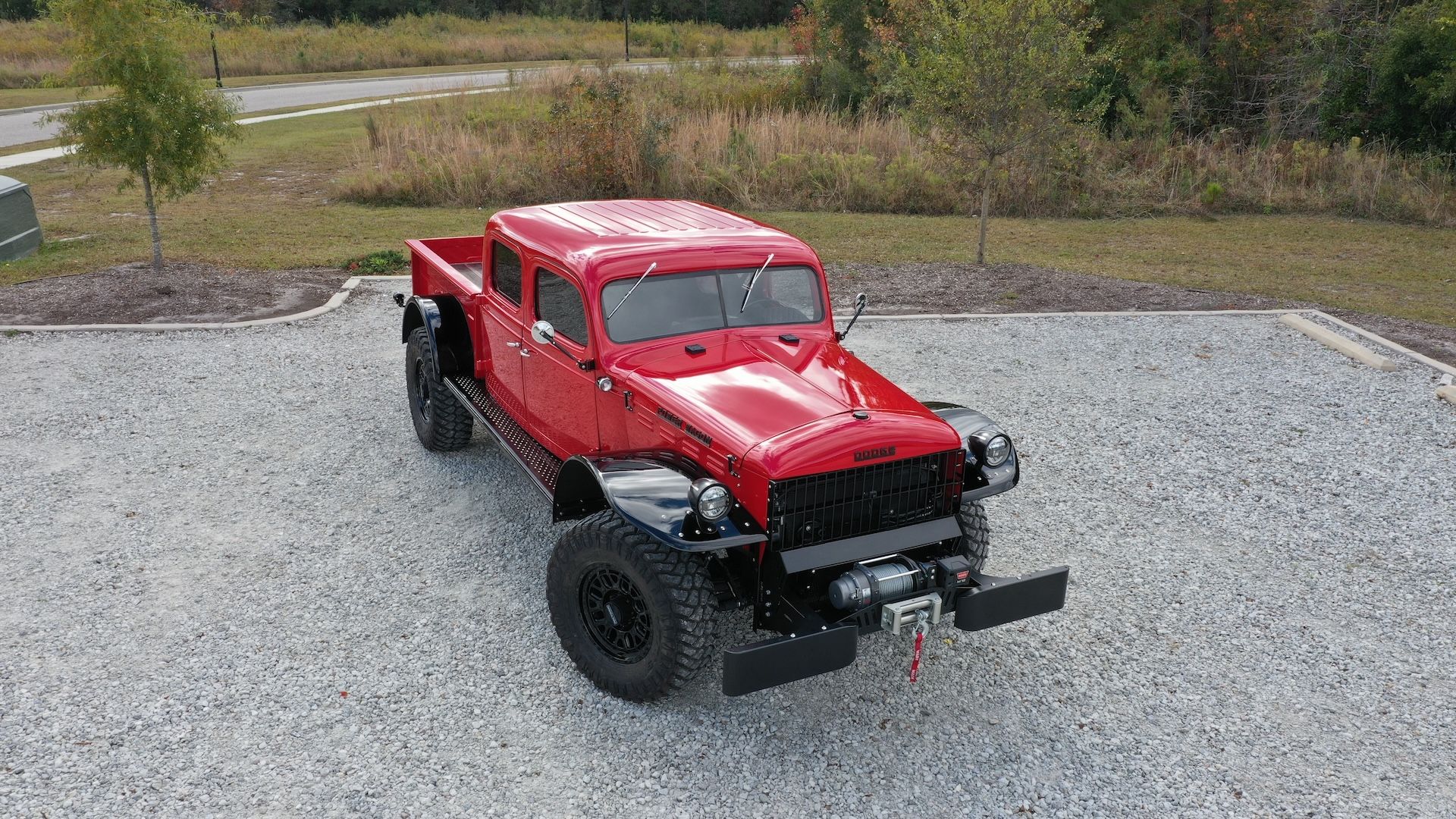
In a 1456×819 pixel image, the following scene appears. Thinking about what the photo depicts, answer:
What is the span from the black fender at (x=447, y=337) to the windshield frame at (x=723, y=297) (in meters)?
2.11

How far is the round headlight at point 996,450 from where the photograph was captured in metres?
4.93

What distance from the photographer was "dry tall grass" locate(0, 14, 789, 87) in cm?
3428

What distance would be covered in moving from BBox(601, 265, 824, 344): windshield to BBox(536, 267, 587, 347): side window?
0.20 m

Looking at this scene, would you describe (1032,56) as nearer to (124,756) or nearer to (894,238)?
(894,238)

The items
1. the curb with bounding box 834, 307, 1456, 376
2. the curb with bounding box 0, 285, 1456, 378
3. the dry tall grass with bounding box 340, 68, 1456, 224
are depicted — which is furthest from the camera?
the dry tall grass with bounding box 340, 68, 1456, 224

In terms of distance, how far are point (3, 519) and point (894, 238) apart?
11957mm

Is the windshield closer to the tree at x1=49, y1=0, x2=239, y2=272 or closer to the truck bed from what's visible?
the truck bed

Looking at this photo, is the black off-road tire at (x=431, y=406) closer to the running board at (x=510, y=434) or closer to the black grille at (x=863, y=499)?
the running board at (x=510, y=434)

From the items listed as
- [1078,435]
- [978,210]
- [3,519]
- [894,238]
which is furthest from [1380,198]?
[3,519]

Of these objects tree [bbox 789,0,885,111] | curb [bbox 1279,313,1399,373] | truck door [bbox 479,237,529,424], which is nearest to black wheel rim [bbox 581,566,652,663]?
truck door [bbox 479,237,529,424]

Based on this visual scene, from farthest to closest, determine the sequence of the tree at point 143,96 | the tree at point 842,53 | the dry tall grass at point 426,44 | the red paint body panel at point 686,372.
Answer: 1. the dry tall grass at point 426,44
2. the tree at point 842,53
3. the tree at point 143,96
4. the red paint body panel at point 686,372

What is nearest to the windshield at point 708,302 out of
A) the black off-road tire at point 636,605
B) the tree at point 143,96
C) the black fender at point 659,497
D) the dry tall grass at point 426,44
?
the black fender at point 659,497

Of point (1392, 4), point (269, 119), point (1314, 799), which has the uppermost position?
point (1392, 4)

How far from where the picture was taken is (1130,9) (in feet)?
72.0
